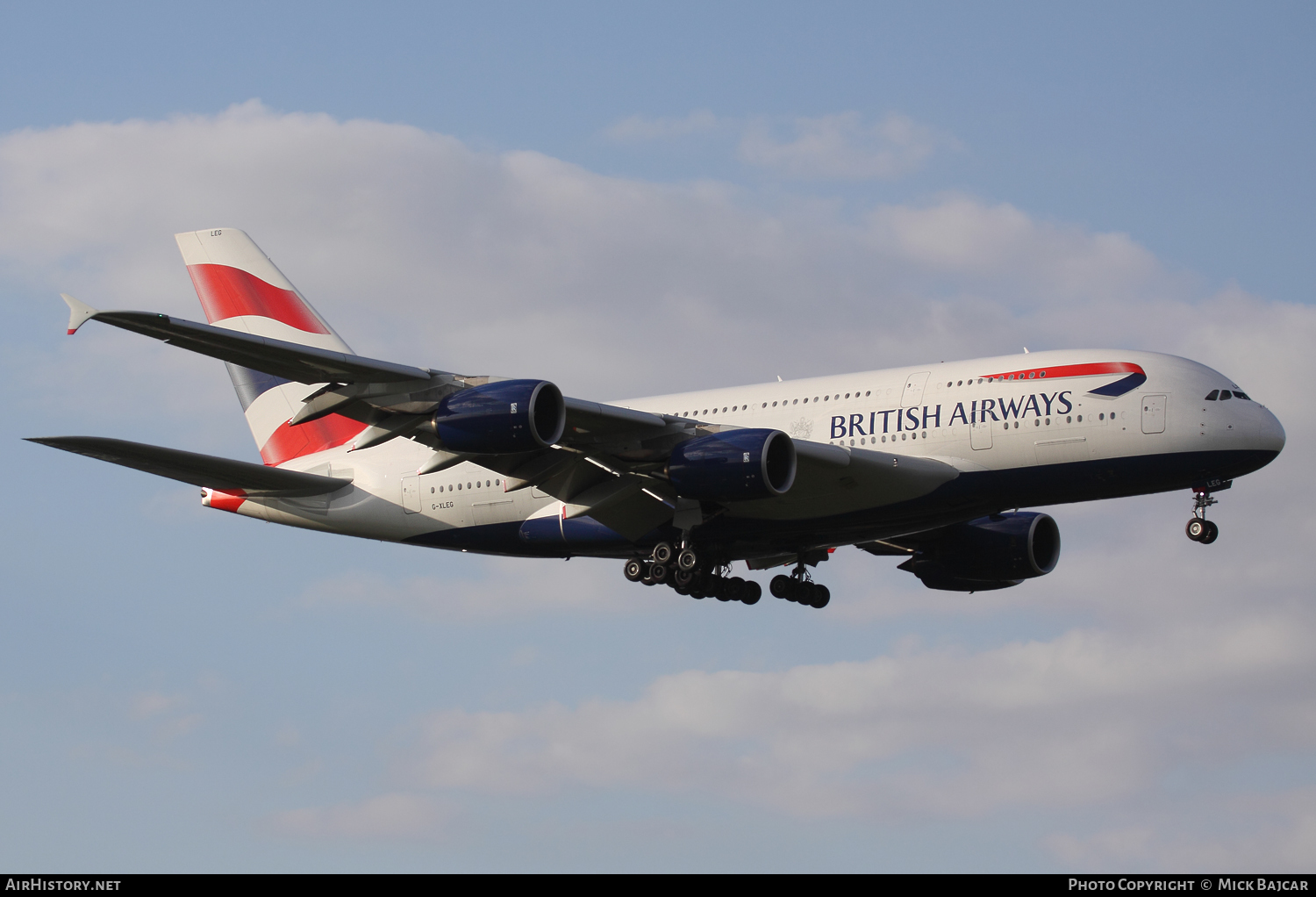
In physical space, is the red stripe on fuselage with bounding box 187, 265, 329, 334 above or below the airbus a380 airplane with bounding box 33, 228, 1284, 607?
above

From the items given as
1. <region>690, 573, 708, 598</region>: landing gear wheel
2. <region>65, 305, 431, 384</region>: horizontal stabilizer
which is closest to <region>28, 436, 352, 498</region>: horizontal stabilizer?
<region>65, 305, 431, 384</region>: horizontal stabilizer

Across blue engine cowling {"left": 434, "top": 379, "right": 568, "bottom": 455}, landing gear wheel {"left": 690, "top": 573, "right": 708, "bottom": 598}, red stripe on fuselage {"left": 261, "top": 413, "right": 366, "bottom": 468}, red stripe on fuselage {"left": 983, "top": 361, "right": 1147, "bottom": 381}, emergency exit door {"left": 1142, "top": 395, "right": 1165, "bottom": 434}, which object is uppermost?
red stripe on fuselage {"left": 261, "top": 413, "right": 366, "bottom": 468}

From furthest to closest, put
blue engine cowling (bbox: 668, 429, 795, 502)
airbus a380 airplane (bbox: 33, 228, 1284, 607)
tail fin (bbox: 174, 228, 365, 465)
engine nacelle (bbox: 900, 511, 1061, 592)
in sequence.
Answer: tail fin (bbox: 174, 228, 365, 465) < engine nacelle (bbox: 900, 511, 1061, 592) < blue engine cowling (bbox: 668, 429, 795, 502) < airbus a380 airplane (bbox: 33, 228, 1284, 607)

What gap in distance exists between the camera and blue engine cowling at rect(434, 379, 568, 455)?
105 feet

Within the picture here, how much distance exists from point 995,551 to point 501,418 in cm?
1628

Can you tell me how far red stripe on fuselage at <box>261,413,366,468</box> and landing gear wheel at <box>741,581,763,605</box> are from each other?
441 inches

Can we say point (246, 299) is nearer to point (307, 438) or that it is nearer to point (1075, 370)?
point (307, 438)

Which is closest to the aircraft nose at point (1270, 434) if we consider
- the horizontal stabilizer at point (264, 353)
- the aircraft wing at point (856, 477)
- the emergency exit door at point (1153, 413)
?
the emergency exit door at point (1153, 413)

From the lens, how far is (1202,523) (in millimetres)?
35188

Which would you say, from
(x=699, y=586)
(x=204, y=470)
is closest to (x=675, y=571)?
(x=699, y=586)

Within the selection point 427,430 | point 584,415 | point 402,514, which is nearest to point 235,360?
point 427,430

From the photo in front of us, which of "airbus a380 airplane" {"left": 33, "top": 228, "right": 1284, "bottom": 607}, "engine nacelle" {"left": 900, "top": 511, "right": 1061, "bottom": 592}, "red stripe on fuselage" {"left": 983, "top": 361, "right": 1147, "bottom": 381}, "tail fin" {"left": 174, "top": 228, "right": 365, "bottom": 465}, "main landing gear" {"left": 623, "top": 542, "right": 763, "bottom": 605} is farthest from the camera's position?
"tail fin" {"left": 174, "top": 228, "right": 365, "bottom": 465}

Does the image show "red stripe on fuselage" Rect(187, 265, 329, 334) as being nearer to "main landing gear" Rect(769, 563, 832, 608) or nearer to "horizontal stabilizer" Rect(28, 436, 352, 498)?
"horizontal stabilizer" Rect(28, 436, 352, 498)
